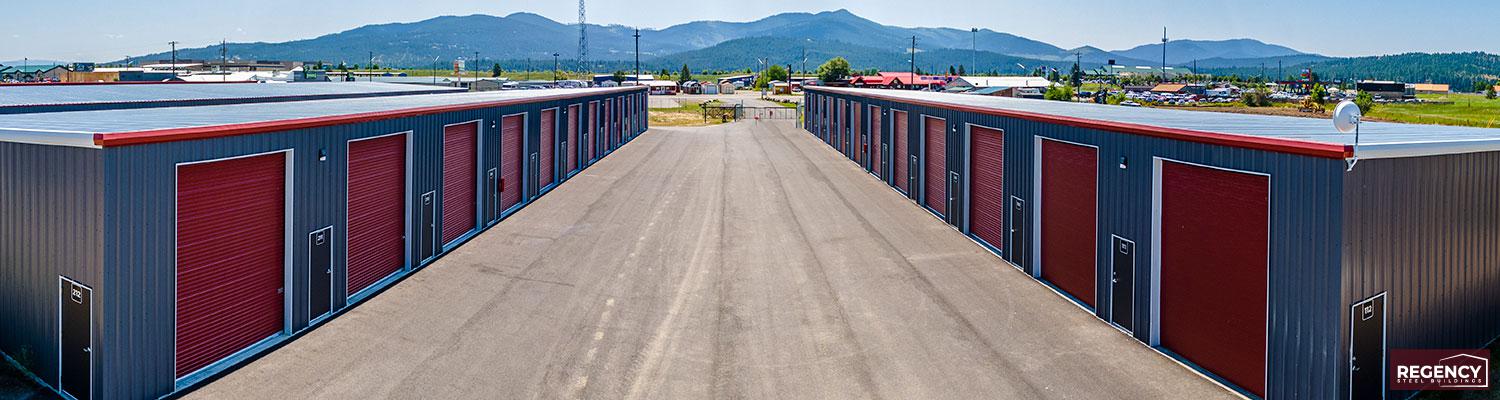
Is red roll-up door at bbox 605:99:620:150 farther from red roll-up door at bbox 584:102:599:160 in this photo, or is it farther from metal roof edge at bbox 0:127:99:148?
metal roof edge at bbox 0:127:99:148

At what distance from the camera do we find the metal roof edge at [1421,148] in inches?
339

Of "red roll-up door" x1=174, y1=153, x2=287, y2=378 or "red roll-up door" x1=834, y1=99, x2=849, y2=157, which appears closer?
"red roll-up door" x1=174, y1=153, x2=287, y2=378

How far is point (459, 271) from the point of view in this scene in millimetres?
16953

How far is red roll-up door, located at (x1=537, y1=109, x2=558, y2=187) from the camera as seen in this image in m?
30.0

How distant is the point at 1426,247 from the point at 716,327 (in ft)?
30.9

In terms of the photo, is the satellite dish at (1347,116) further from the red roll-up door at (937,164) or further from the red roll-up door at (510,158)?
the red roll-up door at (510,158)

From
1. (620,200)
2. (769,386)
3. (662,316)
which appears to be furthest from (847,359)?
(620,200)

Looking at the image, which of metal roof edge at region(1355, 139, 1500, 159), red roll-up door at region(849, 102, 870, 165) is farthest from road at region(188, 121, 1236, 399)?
red roll-up door at region(849, 102, 870, 165)

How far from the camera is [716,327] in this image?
13242mm

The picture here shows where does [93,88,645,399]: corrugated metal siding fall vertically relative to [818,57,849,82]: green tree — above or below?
below

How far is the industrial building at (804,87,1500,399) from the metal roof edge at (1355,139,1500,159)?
2 centimetres

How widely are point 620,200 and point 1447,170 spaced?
21.7 metres

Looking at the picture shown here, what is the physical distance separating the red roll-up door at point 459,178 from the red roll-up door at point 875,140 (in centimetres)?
1829

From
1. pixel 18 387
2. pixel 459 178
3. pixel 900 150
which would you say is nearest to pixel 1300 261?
pixel 18 387
